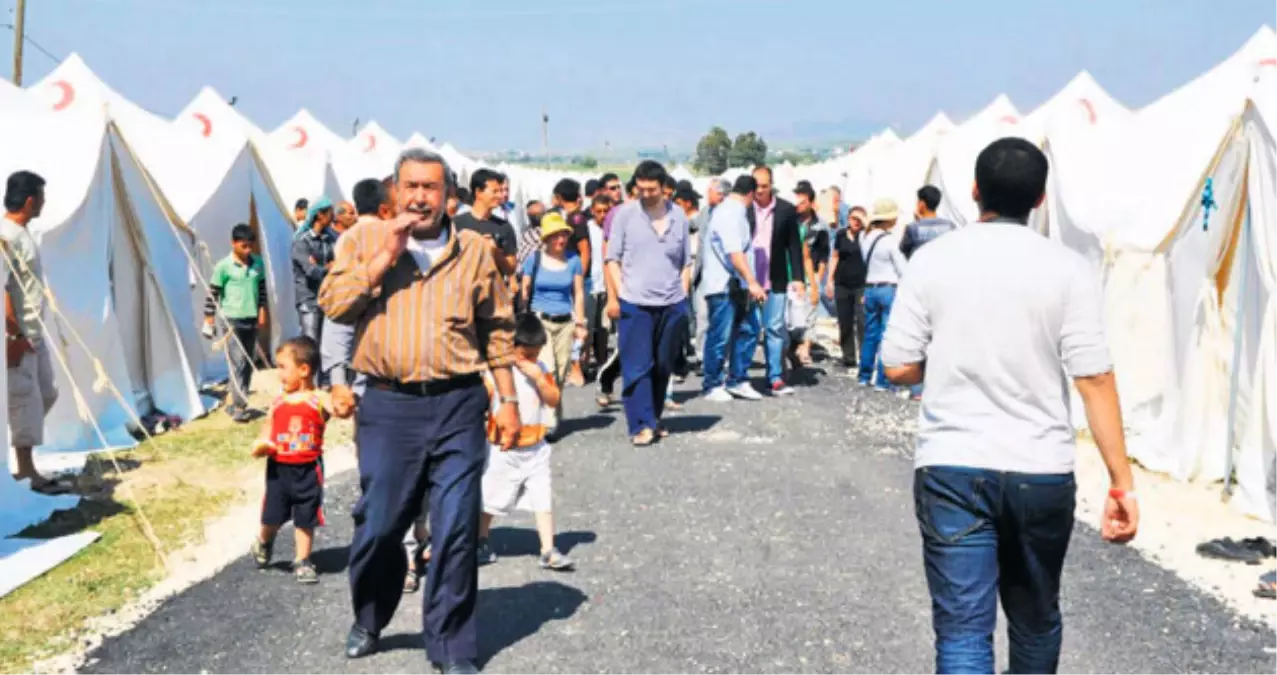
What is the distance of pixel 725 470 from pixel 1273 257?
358 centimetres

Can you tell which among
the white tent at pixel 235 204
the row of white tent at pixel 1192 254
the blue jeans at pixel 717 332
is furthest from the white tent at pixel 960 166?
the white tent at pixel 235 204

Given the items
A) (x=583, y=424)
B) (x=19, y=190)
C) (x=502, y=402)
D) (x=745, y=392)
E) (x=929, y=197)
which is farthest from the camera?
(x=745, y=392)

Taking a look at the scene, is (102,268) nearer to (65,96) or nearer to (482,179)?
(65,96)

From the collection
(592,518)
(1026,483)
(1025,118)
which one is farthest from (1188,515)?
(1025,118)

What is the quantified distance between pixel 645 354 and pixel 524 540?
107 inches

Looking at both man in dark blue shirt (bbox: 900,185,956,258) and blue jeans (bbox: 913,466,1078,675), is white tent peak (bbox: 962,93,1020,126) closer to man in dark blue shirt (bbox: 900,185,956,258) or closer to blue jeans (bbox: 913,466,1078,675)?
man in dark blue shirt (bbox: 900,185,956,258)

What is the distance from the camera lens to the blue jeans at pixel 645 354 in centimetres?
898

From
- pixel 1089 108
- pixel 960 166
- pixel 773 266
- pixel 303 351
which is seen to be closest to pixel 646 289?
pixel 773 266

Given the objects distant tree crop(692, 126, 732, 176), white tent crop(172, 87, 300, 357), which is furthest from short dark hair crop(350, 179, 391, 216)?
distant tree crop(692, 126, 732, 176)

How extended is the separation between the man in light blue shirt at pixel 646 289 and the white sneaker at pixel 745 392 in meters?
2.24

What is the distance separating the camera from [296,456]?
19.2 ft

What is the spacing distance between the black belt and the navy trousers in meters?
0.01

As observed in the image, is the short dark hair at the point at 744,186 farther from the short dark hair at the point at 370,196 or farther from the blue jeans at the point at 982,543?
the blue jeans at the point at 982,543

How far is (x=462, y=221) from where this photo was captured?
8.59m
